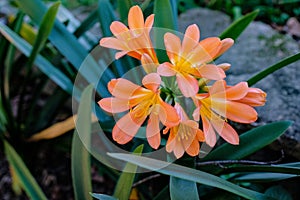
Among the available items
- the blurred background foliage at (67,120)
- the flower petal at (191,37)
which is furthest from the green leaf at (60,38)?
the flower petal at (191,37)

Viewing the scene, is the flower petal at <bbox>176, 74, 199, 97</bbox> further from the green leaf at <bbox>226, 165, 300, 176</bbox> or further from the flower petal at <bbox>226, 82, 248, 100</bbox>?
the green leaf at <bbox>226, 165, 300, 176</bbox>

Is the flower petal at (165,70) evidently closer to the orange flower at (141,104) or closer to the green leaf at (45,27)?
the orange flower at (141,104)

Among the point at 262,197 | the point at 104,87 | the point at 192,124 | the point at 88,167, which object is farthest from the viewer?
the point at 104,87

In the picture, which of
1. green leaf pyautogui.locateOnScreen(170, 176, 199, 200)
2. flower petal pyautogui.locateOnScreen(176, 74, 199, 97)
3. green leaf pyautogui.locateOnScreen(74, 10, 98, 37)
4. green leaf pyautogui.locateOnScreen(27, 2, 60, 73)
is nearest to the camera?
flower petal pyautogui.locateOnScreen(176, 74, 199, 97)

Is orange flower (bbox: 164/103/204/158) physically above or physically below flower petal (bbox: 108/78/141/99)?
below

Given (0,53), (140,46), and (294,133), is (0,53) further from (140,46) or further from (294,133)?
(294,133)

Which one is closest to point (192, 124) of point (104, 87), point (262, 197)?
point (262, 197)

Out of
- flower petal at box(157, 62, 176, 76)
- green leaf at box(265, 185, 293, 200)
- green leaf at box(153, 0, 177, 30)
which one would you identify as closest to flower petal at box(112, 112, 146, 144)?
flower petal at box(157, 62, 176, 76)
